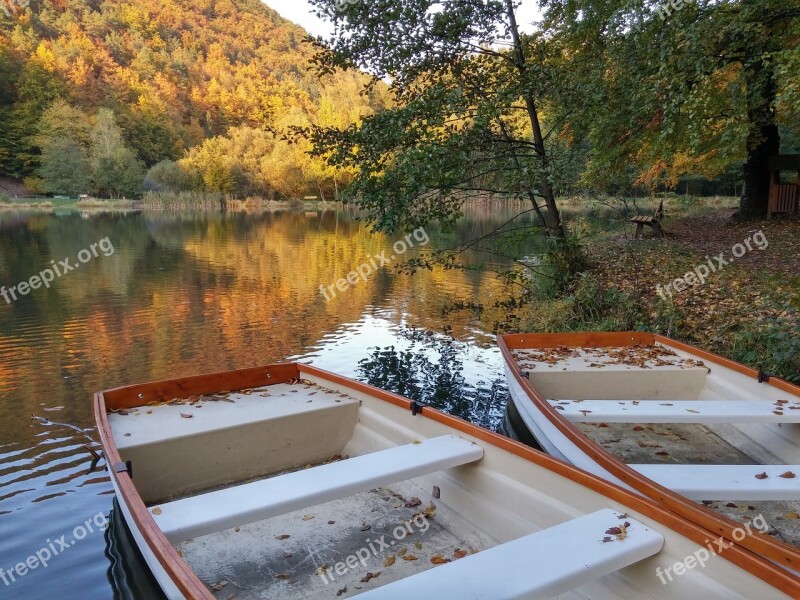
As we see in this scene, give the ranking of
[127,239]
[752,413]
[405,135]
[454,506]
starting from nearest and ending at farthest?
[454,506], [752,413], [405,135], [127,239]

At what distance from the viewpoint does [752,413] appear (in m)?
4.36

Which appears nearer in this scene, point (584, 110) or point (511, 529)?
point (511, 529)

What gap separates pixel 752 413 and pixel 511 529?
7.35ft

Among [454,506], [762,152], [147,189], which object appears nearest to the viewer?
[454,506]

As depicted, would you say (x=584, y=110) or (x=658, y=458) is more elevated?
(x=584, y=110)

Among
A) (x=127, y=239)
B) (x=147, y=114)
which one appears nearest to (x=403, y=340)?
(x=127, y=239)

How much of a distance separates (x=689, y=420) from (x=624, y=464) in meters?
1.34

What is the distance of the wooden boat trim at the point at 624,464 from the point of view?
2.37 meters

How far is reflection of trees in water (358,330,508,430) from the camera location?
748cm

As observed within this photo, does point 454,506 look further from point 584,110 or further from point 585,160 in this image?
point 585,160

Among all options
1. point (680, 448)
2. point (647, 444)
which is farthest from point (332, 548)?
point (680, 448)

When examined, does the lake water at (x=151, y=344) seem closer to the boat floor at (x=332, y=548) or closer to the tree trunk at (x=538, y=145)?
the boat floor at (x=332, y=548)

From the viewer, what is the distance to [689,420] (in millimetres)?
4512

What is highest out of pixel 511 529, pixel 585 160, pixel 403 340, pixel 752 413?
pixel 585 160
